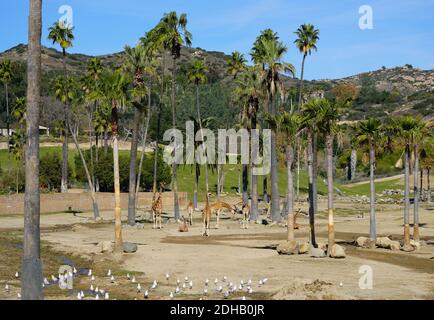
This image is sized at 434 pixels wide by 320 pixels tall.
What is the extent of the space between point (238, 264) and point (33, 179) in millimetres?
17318

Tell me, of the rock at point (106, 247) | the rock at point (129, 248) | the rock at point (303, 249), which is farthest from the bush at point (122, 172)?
the rock at point (303, 249)

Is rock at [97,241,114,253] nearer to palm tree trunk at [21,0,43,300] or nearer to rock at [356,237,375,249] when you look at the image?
rock at [356,237,375,249]

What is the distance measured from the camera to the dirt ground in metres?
24.6

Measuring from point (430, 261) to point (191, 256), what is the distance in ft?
44.8

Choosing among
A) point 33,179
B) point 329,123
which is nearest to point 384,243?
point 329,123

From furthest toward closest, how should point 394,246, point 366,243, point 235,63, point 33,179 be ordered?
1. point 235,63
2. point 366,243
3. point 394,246
4. point 33,179

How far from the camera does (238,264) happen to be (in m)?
34.5

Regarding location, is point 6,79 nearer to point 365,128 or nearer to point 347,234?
point 347,234

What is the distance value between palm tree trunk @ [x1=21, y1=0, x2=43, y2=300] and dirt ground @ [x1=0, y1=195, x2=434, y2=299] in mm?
4823

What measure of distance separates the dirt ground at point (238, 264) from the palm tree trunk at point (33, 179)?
4823 millimetres

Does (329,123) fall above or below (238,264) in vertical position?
above

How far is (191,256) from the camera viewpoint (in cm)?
3788

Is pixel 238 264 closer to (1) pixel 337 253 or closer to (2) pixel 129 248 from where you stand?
(1) pixel 337 253
